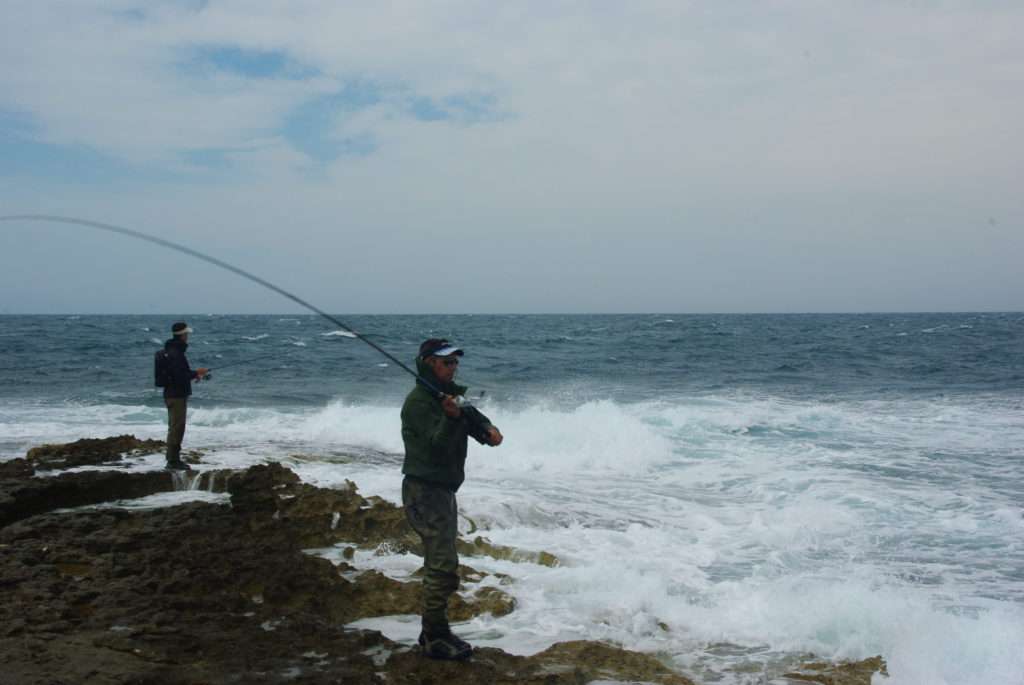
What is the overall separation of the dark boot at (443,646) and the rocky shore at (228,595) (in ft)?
0.22

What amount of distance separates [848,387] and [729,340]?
2107cm

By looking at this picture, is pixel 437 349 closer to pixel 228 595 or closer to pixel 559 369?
pixel 228 595

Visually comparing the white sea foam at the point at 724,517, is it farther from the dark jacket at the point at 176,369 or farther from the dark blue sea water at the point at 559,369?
the dark blue sea water at the point at 559,369

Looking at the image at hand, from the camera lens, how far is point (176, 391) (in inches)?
361

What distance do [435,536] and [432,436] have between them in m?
0.58

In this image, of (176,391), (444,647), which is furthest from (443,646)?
(176,391)

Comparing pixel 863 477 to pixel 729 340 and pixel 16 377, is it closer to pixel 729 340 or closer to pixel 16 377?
pixel 16 377

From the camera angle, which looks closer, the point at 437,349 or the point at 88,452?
the point at 437,349

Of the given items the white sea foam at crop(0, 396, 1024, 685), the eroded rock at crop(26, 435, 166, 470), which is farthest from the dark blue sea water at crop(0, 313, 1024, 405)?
the eroded rock at crop(26, 435, 166, 470)

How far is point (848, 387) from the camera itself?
23500mm

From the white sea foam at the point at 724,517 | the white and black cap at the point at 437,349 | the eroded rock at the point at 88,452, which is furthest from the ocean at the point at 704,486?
the eroded rock at the point at 88,452

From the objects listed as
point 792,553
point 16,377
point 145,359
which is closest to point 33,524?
point 792,553

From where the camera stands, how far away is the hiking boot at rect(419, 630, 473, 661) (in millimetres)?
4352

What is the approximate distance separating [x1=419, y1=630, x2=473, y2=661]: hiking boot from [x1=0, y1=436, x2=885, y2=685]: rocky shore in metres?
0.07
